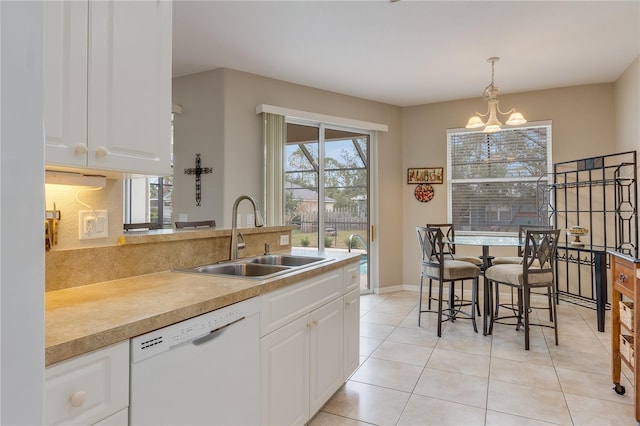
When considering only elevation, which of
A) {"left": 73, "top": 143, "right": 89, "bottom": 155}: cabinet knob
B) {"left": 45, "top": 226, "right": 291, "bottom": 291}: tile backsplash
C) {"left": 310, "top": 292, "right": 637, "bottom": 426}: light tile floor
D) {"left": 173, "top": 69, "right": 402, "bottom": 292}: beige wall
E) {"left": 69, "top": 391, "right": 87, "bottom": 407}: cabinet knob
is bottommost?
{"left": 310, "top": 292, "right": 637, "bottom": 426}: light tile floor

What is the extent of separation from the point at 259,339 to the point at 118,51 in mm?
1210

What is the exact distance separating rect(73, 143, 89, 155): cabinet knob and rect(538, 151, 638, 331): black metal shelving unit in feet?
14.4

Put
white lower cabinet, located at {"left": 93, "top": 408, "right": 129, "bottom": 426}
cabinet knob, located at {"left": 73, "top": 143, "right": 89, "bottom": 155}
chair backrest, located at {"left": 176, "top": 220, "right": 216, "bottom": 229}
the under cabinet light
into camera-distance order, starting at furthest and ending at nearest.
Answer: chair backrest, located at {"left": 176, "top": 220, "right": 216, "bottom": 229} → the under cabinet light → cabinet knob, located at {"left": 73, "top": 143, "right": 89, "bottom": 155} → white lower cabinet, located at {"left": 93, "top": 408, "right": 129, "bottom": 426}

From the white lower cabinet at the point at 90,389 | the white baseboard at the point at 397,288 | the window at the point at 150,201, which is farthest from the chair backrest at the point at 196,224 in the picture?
the white baseboard at the point at 397,288


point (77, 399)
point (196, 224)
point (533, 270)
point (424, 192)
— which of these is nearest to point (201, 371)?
point (77, 399)

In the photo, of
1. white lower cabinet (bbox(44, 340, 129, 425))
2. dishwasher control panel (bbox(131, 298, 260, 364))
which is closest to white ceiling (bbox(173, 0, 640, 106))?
dishwasher control panel (bbox(131, 298, 260, 364))

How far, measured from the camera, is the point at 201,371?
1.25 meters

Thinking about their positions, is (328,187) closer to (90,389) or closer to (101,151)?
(101,151)

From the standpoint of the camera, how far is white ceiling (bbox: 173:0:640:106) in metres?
2.83

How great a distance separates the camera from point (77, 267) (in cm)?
146

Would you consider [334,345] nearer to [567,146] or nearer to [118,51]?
[118,51]

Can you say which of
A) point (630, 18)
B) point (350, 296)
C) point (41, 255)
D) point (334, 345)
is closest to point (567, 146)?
point (630, 18)

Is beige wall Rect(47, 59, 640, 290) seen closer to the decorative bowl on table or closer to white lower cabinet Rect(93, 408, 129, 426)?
the decorative bowl on table

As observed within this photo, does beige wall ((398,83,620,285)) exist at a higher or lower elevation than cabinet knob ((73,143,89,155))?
higher
